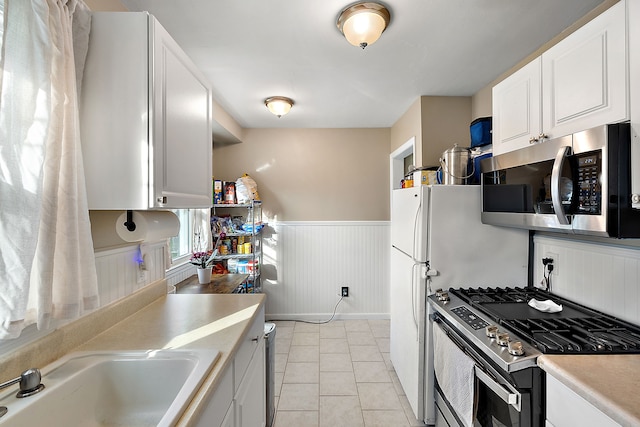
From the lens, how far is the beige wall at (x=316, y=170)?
358 centimetres

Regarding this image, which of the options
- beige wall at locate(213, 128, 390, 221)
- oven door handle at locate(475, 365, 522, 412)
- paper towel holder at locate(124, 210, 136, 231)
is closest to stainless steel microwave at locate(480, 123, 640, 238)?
oven door handle at locate(475, 365, 522, 412)

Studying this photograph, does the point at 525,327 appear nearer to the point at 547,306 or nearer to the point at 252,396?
the point at 547,306

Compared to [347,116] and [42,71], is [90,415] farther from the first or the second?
[347,116]

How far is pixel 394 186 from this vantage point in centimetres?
351

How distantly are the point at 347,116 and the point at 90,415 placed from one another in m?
3.01

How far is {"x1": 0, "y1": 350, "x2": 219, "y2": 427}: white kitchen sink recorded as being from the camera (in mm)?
878

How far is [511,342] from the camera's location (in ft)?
3.55

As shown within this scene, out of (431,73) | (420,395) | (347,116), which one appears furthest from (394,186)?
(420,395)

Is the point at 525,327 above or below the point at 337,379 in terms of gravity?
above

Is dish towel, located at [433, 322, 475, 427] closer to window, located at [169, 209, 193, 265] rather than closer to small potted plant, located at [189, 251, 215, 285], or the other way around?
small potted plant, located at [189, 251, 215, 285]

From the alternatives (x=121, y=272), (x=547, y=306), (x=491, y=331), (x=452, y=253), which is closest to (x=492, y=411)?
(x=491, y=331)

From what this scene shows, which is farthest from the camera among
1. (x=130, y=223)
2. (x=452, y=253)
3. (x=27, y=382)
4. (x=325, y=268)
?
(x=325, y=268)

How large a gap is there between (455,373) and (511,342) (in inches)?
16.9

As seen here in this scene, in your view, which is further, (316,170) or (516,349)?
(316,170)
